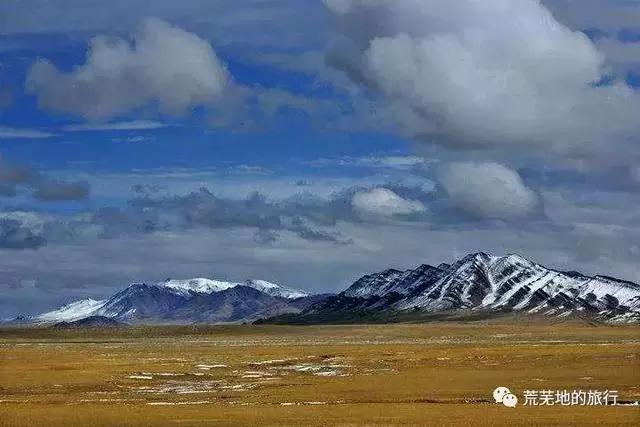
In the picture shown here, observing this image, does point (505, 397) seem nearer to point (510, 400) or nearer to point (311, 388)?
point (510, 400)

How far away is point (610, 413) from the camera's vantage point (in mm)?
55938

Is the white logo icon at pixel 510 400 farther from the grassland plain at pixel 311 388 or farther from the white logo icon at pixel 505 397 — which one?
the grassland plain at pixel 311 388

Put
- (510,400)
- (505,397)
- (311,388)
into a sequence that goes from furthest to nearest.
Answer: (311,388) < (505,397) < (510,400)

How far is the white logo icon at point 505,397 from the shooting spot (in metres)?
61.7

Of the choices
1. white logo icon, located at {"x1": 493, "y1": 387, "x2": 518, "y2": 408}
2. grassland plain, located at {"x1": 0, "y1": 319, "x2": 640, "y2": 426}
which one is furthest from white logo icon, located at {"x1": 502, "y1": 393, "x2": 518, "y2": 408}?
grassland plain, located at {"x1": 0, "y1": 319, "x2": 640, "y2": 426}

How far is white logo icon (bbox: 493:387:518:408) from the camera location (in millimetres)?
61656

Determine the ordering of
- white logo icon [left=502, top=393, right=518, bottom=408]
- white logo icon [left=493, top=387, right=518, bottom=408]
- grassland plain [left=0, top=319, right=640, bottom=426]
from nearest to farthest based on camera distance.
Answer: grassland plain [left=0, top=319, right=640, bottom=426] → white logo icon [left=502, top=393, right=518, bottom=408] → white logo icon [left=493, top=387, right=518, bottom=408]

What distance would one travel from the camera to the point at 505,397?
64.9 metres

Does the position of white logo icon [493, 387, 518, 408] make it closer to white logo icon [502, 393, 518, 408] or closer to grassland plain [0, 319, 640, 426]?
white logo icon [502, 393, 518, 408]

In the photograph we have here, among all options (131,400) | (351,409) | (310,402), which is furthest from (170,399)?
(351,409)

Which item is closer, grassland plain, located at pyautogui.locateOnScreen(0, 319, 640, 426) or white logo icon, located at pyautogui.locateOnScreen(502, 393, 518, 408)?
grassland plain, located at pyautogui.locateOnScreen(0, 319, 640, 426)

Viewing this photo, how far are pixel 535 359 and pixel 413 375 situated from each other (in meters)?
24.8

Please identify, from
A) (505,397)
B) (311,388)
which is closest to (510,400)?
(505,397)

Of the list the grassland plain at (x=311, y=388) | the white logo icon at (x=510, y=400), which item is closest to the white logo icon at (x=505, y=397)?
the white logo icon at (x=510, y=400)
